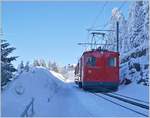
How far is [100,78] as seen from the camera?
99.2 ft

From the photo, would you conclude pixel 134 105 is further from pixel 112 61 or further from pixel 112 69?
pixel 112 61

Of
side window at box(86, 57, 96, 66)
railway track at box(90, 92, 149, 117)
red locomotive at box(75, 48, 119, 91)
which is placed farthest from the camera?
side window at box(86, 57, 96, 66)

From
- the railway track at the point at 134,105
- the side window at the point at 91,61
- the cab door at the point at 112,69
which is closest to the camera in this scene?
the railway track at the point at 134,105

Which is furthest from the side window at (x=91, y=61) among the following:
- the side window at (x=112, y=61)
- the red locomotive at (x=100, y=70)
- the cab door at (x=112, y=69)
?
the side window at (x=112, y=61)

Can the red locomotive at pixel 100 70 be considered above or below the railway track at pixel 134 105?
above

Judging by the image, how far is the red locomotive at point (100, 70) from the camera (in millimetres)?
30125

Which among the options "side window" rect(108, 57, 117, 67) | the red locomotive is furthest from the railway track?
"side window" rect(108, 57, 117, 67)

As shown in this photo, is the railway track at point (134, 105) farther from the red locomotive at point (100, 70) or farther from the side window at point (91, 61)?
the side window at point (91, 61)

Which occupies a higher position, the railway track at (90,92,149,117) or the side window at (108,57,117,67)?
the side window at (108,57,117,67)

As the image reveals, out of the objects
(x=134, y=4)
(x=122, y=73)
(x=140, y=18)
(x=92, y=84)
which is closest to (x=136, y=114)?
(x=92, y=84)

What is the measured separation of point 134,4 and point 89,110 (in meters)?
62.8

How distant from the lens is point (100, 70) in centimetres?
3038

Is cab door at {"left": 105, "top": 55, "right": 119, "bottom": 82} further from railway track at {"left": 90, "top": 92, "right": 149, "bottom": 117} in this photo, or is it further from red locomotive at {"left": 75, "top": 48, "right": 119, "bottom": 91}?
railway track at {"left": 90, "top": 92, "right": 149, "bottom": 117}

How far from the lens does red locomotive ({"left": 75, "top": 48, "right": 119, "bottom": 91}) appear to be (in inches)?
1186
